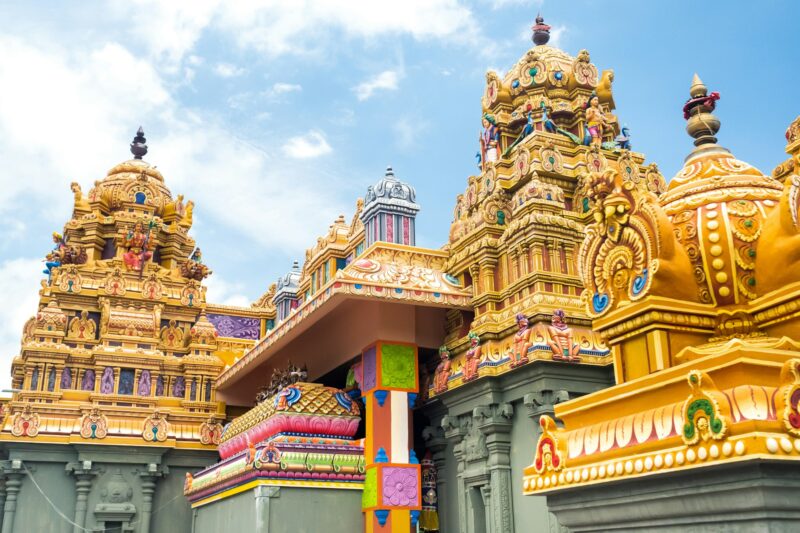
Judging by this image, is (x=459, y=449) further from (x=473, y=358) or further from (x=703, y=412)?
(x=703, y=412)

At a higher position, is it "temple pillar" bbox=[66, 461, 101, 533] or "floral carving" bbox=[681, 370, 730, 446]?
"temple pillar" bbox=[66, 461, 101, 533]

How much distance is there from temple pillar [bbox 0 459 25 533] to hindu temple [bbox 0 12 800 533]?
0.05 meters

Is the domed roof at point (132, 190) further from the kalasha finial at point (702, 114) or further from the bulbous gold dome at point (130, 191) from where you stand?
the kalasha finial at point (702, 114)

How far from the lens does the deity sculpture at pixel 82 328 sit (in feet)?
73.7

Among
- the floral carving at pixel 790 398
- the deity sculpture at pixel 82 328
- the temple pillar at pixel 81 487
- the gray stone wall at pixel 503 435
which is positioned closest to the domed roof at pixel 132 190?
the deity sculpture at pixel 82 328

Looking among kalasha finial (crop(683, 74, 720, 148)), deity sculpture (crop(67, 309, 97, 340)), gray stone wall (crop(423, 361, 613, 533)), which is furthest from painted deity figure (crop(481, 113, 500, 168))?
deity sculpture (crop(67, 309, 97, 340))

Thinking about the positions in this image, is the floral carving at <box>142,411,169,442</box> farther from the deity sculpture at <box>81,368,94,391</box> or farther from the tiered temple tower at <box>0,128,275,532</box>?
the deity sculpture at <box>81,368,94,391</box>

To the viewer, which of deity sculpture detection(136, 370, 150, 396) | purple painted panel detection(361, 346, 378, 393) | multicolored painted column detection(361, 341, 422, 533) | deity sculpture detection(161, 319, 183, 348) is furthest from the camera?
deity sculpture detection(161, 319, 183, 348)

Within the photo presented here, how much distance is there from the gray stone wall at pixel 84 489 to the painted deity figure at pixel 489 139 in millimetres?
11174

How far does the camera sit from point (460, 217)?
56.7 feet

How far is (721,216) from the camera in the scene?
6781 mm

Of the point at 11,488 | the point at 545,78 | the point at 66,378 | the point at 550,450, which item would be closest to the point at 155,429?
the point at 66,378

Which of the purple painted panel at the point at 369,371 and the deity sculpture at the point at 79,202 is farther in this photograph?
the deity sculpture at the point at 79,202

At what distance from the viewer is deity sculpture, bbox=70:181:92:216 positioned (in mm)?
25625
